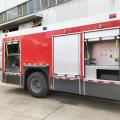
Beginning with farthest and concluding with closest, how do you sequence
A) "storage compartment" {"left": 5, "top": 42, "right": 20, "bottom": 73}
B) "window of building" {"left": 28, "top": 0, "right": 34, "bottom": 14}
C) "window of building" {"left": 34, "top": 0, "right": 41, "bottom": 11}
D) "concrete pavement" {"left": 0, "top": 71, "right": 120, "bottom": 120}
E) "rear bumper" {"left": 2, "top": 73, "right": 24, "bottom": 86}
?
"window of building" {"left": 28, "top": 0, "right": 34, "bottom": 14}
"window of building" {"left": 34, "top": 0, "right": 41, "bottom": 11}
"storage compartment" {"left": 5, "top": 42, "right": 20, "bottom": 73}
"rear bumper" {"left": 2, "top": 73, "right": 24, "bottom": 86}
"concrete pavement" {"left": 0, "top": 71, "right": 120, "bottom": 120}

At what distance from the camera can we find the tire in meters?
7.90

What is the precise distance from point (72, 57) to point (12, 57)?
3755 millimetres

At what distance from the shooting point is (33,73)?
27.3 ft

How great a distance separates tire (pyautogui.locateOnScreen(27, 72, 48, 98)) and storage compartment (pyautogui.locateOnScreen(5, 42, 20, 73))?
3.06ft

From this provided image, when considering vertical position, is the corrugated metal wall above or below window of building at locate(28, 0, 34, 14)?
below

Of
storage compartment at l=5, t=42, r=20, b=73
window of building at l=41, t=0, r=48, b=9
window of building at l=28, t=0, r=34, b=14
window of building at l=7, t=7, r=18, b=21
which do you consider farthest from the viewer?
window of building at l=7, t=7, r=18, b=21

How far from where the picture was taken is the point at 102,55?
251 inches

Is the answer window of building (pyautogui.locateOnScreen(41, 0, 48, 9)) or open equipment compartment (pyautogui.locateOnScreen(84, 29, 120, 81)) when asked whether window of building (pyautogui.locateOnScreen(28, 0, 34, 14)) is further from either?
open equipment compartment (pyautogui.locateOnScreen(84, 29, 120, 81))

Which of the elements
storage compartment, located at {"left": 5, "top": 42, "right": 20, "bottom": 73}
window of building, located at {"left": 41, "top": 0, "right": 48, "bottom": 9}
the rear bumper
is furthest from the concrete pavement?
window of building, located at {"left": 41, "top": 0, "right": 48, "bottom": 9}

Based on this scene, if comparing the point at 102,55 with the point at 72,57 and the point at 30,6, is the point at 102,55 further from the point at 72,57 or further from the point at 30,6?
the point at 30,6

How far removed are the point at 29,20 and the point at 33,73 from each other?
39.5ft

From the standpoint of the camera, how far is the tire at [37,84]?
25.9 feet

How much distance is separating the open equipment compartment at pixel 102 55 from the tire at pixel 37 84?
6.69ft

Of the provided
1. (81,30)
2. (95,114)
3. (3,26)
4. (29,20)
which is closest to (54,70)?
(81,30)
